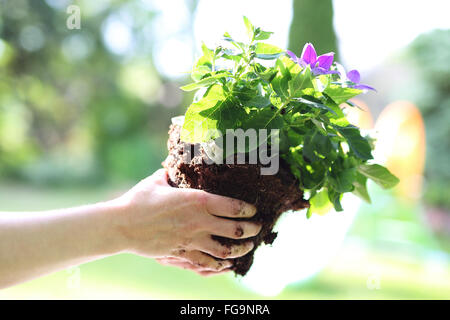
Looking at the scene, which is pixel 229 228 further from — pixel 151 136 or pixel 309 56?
pixel 151 136

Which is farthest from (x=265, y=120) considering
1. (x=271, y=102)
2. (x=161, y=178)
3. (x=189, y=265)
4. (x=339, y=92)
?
(x=189, y=265)

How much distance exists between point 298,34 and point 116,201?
2.28m

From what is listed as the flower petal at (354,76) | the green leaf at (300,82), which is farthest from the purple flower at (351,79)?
the green leaf at (300,82)

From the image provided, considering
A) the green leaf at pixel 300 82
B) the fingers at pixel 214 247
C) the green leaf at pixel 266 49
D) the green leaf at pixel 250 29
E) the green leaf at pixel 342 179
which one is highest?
the green leaf at pixel 250 29

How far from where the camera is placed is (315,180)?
0.79 meters

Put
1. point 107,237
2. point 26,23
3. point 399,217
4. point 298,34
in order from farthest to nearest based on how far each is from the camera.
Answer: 1. point 26,23
2. point 399,217
3. point 298,34
4. point 107,237

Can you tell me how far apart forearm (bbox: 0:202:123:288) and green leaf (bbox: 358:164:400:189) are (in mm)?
503

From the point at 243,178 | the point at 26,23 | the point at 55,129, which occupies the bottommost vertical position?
the point at 243,178

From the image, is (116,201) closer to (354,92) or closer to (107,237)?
(107,237)

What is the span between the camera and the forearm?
0.72 m

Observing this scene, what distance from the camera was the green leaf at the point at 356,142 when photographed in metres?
0.69

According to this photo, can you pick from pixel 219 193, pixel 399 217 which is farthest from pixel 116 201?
pixel 399 217

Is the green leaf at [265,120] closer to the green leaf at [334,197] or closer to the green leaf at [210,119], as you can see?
the green leaf at [210,119]

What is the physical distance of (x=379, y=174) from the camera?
0.82 metres
